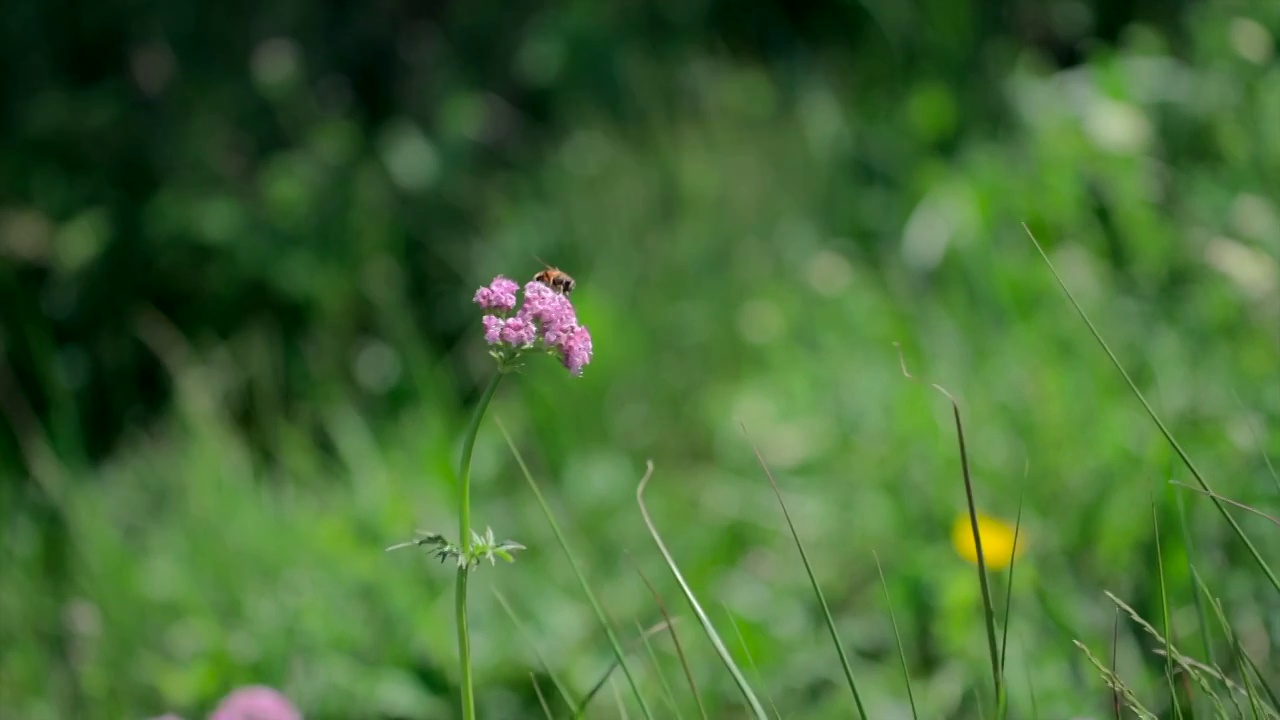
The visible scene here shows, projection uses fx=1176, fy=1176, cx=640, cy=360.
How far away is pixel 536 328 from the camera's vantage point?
896 millimetres

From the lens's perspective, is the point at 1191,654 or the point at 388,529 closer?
the point at 1191,654

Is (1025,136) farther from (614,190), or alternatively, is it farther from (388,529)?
(388,529)

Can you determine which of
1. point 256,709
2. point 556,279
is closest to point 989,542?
point 556,279

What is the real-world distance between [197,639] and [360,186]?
149 centimetres

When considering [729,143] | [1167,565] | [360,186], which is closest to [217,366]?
[360,186]

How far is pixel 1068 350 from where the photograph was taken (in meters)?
2.09

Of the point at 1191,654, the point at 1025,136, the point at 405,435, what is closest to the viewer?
the point at 1191,654

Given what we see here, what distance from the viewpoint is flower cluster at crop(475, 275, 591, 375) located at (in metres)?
0.88

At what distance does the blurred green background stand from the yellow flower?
4 centimetres

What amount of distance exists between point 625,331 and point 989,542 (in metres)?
1.07

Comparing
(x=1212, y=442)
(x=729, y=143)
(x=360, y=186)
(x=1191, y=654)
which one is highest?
(x=360, y=186)

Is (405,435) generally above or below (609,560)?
above

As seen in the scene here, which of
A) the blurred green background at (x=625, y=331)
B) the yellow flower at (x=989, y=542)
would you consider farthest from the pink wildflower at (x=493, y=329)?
the yellow flower at (x=989, y=542)

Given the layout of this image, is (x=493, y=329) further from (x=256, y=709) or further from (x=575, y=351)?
(x=256, y=709)
